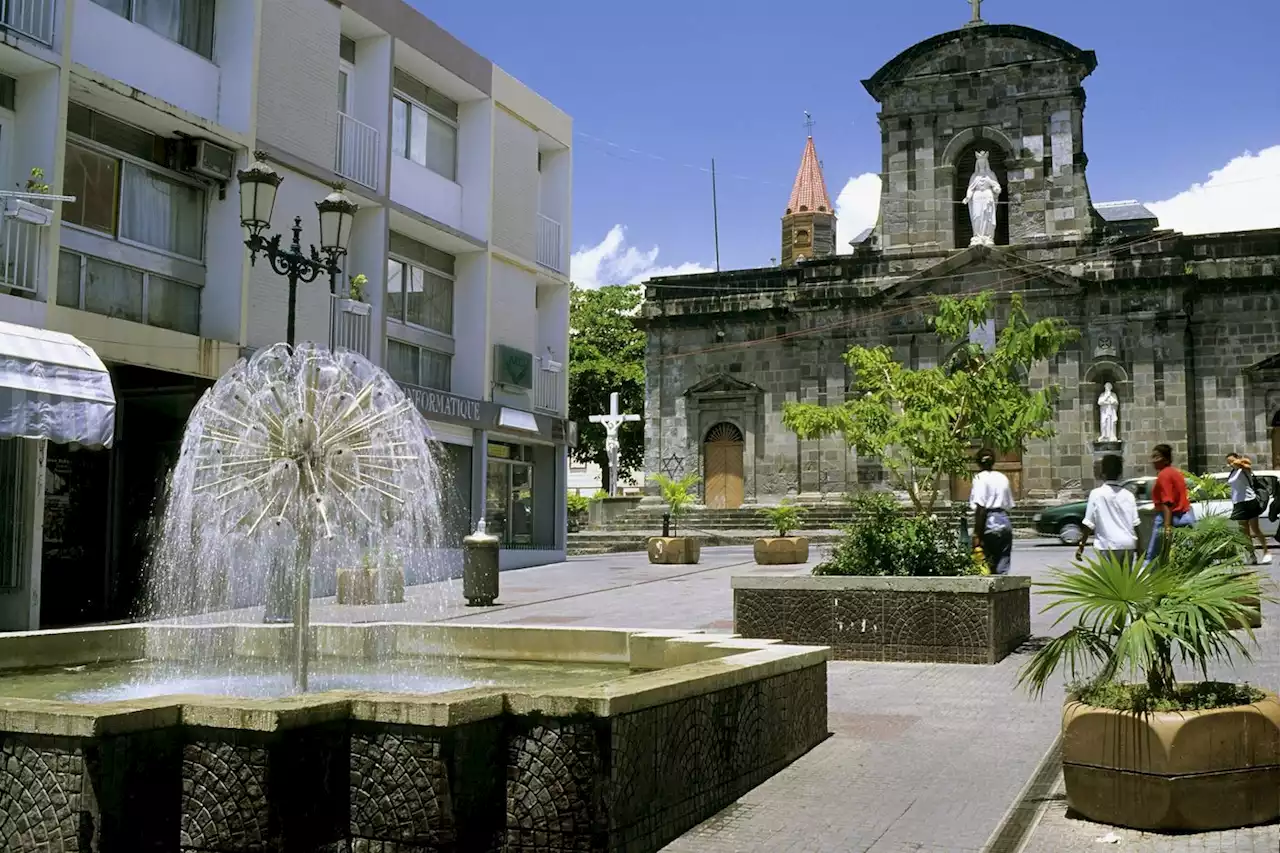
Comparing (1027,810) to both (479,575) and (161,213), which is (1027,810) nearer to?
(479,575)

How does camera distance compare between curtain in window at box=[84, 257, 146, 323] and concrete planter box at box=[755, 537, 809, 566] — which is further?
concrete planter box at box=[755, 537, 809, 566]

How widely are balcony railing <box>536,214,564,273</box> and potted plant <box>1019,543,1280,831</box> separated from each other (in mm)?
22626

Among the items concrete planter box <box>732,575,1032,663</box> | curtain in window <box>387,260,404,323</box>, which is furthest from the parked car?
concrete planter box <box>732,575,1032,663</box>

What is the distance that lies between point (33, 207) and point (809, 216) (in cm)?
6444

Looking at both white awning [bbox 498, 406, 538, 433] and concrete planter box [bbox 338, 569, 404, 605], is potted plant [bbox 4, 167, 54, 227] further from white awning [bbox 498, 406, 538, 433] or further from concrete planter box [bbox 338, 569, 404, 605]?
white awning [bbox 498, 406, 538, 433]

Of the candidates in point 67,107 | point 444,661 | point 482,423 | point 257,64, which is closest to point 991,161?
point 482,423

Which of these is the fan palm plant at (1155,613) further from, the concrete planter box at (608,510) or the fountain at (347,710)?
the concrete planter box at (608,510)

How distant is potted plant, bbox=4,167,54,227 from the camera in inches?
567


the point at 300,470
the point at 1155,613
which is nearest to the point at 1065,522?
the point at 300,470

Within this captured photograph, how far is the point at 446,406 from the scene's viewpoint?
2305 cm

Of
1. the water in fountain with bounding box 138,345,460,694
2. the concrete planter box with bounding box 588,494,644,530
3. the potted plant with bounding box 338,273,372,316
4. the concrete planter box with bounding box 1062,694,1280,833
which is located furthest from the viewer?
the concrete planter box with bounding box 588,494,644,530

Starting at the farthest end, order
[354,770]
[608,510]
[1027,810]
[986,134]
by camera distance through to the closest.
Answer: [986,134]
[608,510]
[1027,810]
[354,770]

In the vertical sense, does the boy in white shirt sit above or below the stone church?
below

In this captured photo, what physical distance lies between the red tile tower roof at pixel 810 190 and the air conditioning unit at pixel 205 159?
60599mm
